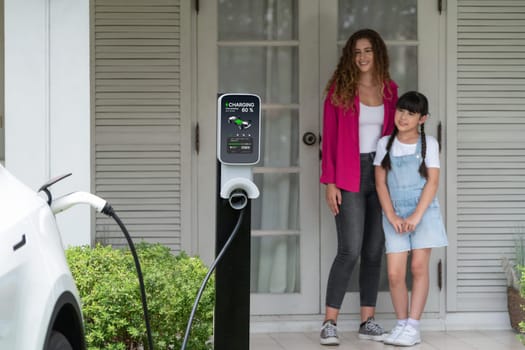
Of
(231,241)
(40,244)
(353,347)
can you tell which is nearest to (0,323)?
(40,244)

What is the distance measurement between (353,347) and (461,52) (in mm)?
1677

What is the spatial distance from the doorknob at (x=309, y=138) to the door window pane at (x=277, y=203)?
190 millimetres

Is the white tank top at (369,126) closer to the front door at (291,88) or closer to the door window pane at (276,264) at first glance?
the front door at (291,88)

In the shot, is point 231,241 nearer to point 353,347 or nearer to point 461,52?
point 353,347

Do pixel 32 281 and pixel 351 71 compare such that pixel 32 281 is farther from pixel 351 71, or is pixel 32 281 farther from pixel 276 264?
pixel 276 264

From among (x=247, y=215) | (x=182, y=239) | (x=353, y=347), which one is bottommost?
(x=353, y=347)

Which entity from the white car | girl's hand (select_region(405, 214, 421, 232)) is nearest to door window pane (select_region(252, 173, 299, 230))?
girl's hand (select_region(405, 214, 421, 232))

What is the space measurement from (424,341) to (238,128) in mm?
2512

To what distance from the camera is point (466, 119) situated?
531 centimetres

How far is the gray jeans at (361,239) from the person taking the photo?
4.97 m

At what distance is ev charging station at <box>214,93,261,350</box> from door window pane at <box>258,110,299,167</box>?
227 cm

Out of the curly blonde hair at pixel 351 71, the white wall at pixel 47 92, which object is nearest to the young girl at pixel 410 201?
the curly blonde hair at pixel 351 71

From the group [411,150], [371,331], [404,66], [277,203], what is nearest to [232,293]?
[411,150]

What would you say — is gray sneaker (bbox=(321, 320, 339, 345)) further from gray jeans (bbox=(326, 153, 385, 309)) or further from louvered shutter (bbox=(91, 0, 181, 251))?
louvered shutter (bbox=(91, 0, 181, 251))
